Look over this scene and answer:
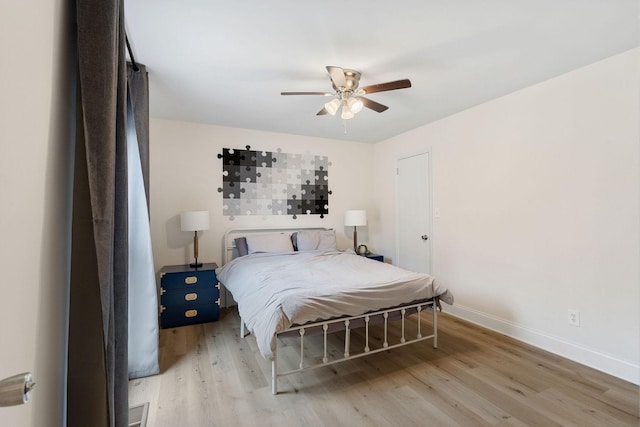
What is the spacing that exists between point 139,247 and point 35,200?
140 cm

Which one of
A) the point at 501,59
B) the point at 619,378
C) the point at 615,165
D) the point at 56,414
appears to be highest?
the point at 501,59

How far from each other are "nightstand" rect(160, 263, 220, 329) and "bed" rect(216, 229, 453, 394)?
0.18 m

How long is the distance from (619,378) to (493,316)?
A: 0.98m

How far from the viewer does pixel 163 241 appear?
3.56 m

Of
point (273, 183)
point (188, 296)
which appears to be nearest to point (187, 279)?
point (188, 296)

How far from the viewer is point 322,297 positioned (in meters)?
2.05

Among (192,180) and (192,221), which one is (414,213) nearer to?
(192,221)

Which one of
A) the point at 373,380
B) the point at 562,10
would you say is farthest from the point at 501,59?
the point at 373,380

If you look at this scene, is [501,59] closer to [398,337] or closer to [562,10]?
[562,10]

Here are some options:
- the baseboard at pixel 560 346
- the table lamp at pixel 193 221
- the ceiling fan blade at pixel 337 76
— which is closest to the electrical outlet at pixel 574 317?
the baseboard at pixel 560 346

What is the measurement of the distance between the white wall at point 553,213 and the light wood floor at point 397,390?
13.8 inches

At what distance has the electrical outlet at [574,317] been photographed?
7.86 ft

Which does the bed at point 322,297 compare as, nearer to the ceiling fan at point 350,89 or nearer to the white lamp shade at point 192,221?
the white lamp shade at point 192,221

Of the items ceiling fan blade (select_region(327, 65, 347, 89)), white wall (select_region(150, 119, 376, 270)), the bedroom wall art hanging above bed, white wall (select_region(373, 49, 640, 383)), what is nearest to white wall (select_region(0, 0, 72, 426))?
ceiling fan blade (select_region(327, 65, 347, 89))
